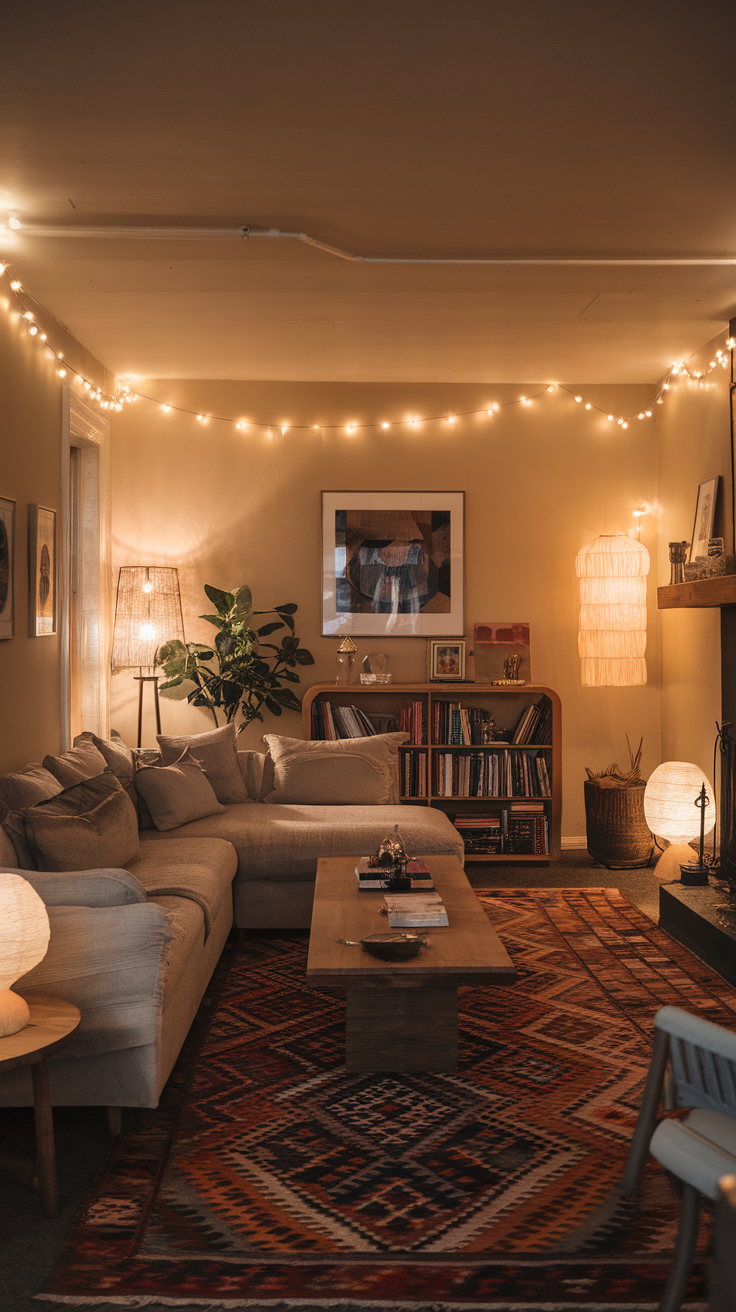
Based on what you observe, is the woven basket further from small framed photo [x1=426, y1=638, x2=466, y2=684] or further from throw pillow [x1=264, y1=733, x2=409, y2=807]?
throw pillow [x1=264, y1=733, x2=409, y2=807]

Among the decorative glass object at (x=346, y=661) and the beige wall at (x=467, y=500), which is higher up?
the beige wall at (x=467, y=500)

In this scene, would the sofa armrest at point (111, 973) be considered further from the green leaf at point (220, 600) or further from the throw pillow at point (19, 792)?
the green leaf at point (220, 600)

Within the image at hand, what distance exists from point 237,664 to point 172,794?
4.76 feet

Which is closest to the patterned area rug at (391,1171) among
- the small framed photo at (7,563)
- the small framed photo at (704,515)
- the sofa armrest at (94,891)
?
the sofa armrest at (94,891)

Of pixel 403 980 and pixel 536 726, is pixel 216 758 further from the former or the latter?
pixel 403 980

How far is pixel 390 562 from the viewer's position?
20.4ft

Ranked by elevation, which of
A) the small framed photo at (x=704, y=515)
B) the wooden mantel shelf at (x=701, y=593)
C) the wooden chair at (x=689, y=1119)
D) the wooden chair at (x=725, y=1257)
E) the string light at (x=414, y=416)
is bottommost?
the wooden chair at (x=689, y=1119)

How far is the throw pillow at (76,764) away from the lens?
401 cm

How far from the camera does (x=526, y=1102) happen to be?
283cm

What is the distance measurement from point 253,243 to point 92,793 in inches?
85.3

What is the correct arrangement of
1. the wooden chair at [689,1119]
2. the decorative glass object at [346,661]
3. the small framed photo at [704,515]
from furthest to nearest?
the decorative glass object at [346,661] → the small framed photo at [704,515] → the wooden chair at [689,1119]

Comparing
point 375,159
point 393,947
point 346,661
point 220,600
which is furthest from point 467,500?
point 393,947

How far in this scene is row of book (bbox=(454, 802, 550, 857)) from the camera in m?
5.86

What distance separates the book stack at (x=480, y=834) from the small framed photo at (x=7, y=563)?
2.94 m
